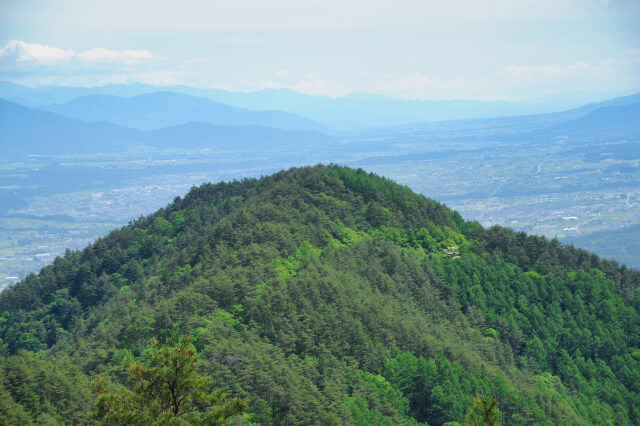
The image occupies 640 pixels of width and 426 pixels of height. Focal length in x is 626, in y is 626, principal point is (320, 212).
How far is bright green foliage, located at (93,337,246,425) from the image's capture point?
21953mm

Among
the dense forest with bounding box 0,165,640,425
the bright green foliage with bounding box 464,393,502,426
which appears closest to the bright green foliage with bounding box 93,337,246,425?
the dense forest with bounding box 0,165,640,425

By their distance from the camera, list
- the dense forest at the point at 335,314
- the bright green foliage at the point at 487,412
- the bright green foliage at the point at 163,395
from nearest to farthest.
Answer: the bright green foliage at the point at 487,412, the bright green foliage at the point at 163,395, the dense forest at the point at 335,314

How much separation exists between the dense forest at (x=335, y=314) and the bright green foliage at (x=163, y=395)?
0.87m

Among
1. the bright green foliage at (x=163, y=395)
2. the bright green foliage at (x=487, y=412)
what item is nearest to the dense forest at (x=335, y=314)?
the bright green foliage at (x=163, y=395)

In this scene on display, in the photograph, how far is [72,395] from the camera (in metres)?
35.1

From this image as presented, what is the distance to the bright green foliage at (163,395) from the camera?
864 inches

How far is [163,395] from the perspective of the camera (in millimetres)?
22875

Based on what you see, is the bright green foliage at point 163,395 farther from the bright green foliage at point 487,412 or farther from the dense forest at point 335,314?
the bright green foliage at point 487,412

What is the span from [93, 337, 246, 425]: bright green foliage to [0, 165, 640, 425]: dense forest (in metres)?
0.87

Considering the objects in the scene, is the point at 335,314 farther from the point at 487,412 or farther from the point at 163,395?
the point at 487,412

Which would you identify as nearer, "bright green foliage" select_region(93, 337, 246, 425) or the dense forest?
"bright green foliage" select_region(93, 337, 246, 425)

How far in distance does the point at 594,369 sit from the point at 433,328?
17.6 metres

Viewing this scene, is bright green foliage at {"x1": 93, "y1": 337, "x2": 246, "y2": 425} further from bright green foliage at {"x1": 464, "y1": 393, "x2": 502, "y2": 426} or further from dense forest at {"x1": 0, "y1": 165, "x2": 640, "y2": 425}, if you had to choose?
bright green foliage at {"x1": 464, "y1": 393, "x2": 502, "y2": 426}

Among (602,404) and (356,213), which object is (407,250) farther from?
(602,404)
